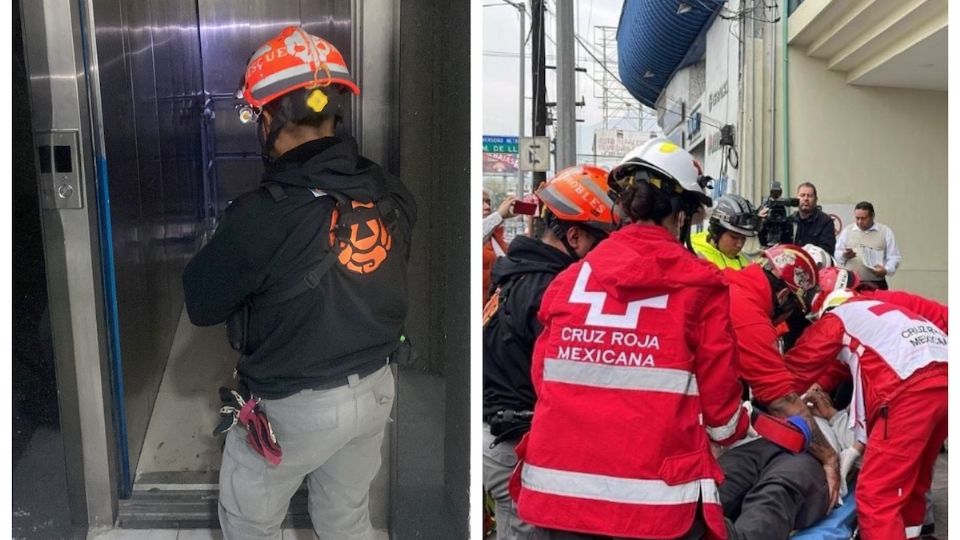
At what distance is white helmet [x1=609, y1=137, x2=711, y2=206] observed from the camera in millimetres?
2213

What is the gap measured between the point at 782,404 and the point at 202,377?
2.24 meters

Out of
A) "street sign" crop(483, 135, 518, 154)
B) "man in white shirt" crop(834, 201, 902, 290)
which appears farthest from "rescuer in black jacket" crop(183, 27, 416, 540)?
"street sign" crop(483, 135, 518, 154)

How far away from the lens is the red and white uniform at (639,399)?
1.86 m

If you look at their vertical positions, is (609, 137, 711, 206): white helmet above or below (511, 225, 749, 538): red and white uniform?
above

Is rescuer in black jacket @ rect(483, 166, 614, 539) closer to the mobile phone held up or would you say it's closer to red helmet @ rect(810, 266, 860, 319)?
the mobile phone held up

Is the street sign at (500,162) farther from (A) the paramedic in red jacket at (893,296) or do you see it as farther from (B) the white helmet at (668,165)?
(B) the white helmet at (668,165)

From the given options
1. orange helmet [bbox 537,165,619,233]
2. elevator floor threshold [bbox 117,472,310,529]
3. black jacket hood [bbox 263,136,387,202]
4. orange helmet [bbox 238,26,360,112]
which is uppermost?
orange helmet [bbox 238,26,360,112]

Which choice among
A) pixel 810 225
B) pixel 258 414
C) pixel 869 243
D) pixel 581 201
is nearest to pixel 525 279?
pixel 581 201

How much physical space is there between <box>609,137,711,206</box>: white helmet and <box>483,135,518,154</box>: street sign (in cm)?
767

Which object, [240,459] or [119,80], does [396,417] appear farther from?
[119,80]

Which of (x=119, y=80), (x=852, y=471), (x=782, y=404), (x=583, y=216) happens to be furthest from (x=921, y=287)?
(x=119, y=80)

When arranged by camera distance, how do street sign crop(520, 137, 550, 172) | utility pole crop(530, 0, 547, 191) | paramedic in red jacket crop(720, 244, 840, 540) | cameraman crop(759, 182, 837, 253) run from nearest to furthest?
paramedic in red jacket crop(720, 244, 840, 540) → cameraman crop(759, 182, 837, 253) → street sign crop(520, 137, 550, 172) → utility pole crop(530, 0, 547, 191)

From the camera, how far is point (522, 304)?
7.71 feet

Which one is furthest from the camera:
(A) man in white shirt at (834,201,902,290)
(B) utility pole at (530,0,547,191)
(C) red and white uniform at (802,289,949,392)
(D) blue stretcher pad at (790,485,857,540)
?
(B) utility pole at (530,0,547,191)
